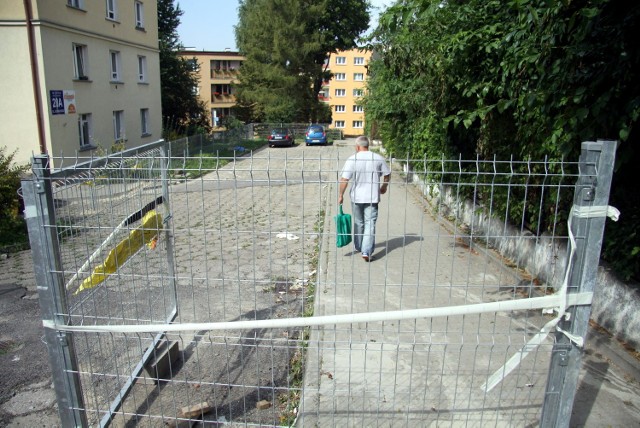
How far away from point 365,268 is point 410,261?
0.70m

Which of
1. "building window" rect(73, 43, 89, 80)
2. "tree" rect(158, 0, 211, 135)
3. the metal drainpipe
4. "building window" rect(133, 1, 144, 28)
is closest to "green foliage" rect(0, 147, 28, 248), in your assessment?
the metal drainpipe

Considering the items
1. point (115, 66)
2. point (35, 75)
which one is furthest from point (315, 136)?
point (35, 75)

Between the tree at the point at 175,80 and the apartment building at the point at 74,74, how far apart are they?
955 cm

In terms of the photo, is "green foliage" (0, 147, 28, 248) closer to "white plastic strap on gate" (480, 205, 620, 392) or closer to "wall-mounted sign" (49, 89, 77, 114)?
"wall-mounted sign" (49, 89, 77, 114)

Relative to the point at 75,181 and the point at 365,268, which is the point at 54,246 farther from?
the point at 365,268

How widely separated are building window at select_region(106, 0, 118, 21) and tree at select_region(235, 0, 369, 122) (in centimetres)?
2022

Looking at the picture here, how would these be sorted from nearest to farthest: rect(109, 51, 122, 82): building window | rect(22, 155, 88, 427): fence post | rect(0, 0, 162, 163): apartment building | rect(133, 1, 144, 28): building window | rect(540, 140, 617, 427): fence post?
rect(540, 140, 617, 427): fence post → rect(22, 155, 88, 427): fence post → rect(0, 0, 162, 163): apartment building → rect(109, 51, 122, 82): building window → rect(133, 1, 144, 28): building window

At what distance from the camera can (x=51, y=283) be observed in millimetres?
2668

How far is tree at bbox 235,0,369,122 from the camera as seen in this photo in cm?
4003

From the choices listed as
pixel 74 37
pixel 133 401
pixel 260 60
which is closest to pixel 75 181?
pixel 133 401

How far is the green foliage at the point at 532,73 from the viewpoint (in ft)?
11.7

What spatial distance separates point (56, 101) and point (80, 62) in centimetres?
295

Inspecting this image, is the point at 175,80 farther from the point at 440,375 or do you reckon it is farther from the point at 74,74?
the point at 440,375

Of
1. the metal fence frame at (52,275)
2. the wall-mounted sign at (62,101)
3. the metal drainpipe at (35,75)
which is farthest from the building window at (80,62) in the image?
the metal fence frame at (52,275)
